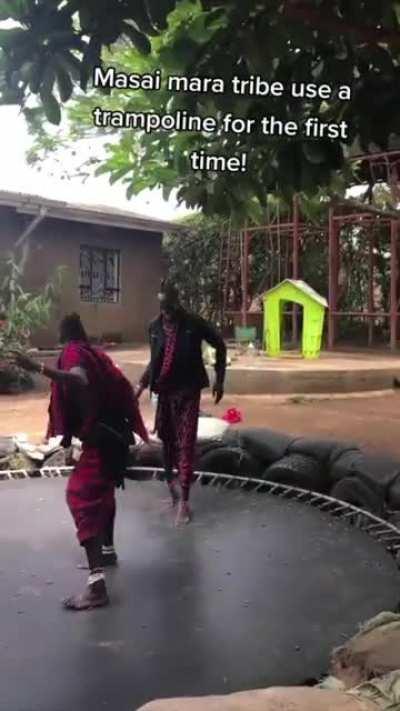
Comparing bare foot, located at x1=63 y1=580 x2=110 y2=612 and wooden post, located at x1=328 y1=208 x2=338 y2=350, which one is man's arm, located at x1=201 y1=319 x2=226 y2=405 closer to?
bare foot, located at x1=63 y1=580 x2=110 y2=612

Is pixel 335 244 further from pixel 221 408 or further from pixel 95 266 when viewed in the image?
pixel 221 408

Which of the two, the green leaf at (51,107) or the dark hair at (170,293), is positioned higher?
the green leaf at (51,107)

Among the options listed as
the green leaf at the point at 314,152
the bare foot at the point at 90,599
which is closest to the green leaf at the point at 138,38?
the green leaf at the point at 314,152

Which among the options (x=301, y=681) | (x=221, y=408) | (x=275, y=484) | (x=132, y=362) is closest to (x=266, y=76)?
(x=301, y=681)

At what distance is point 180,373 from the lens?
4652 mm

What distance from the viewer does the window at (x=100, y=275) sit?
14984 mm

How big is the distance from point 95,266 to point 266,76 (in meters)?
12.9

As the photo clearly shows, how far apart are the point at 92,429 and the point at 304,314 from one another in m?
9.75

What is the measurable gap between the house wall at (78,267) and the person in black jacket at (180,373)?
9.09 m

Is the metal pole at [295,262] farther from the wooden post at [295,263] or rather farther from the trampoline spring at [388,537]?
the trampoline spring at [388,537]

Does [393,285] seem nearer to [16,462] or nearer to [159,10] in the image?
[16,462]

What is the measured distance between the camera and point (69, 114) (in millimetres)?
4758

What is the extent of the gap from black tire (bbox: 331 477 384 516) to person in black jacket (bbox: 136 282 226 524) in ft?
3.45

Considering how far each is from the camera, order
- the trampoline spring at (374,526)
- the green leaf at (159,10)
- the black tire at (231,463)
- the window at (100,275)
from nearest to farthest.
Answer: the green leaf at (159,10), the trampoline spring at (374,526), the black tire at (231,463), the window at (100,275)
